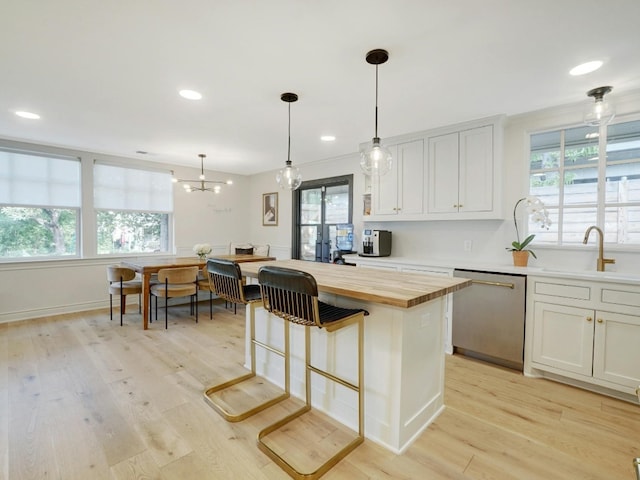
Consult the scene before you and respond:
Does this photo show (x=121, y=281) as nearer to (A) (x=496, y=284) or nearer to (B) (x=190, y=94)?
(B) (x=190, y=94)

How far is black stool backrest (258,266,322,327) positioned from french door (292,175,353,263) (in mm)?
2981

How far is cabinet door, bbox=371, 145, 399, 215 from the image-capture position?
3855 mm

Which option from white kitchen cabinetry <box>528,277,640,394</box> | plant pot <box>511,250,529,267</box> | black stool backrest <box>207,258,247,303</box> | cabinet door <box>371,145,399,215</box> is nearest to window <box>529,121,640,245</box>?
plant pot <box>511,250,529,267</box>

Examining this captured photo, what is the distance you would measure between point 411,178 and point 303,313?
2.64 m

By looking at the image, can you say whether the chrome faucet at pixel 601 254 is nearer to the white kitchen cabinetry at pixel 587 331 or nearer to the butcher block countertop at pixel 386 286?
the white kitchen cabinetry at pixel 587 331

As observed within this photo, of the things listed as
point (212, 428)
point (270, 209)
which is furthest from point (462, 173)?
point (270, 209)

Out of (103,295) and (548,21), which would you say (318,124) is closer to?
(548,21)

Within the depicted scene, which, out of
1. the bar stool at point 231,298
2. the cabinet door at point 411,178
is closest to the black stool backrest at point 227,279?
the bar stool at point 231,298

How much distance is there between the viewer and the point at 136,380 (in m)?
2.58

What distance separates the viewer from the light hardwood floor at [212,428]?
64.1 inches

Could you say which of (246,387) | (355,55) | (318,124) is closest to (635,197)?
(355,55)

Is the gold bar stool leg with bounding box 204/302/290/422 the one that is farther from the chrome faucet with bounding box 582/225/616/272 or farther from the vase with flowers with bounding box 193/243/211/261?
the chrome faucet with bounding box 582/225/616/272

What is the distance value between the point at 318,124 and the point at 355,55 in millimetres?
1381

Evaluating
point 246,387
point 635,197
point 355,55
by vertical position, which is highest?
point 355,55
